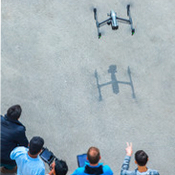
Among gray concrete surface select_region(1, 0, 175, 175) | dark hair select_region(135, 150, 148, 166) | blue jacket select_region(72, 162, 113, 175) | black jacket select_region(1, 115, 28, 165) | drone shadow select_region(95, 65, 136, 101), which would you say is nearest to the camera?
blue jacket select_region(72, 162, 113, 175)

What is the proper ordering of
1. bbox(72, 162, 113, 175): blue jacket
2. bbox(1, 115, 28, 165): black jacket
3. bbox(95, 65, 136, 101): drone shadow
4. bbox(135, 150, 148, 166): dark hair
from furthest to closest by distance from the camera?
1. bbox(95, 65, 136, 101): drone shadow
2. bbox(1, 115, 28, 165): black jacket
3. bbox(135, 150, 148, 166): dark hair
4. bbox(72, 162, 113, 175): blue jacket

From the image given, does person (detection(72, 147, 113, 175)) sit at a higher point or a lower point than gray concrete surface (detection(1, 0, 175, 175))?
lower

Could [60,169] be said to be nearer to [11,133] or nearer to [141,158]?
[11,133]

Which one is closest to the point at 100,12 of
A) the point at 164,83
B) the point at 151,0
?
the point at 151,0

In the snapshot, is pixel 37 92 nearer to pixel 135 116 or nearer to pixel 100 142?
pixel 100 142

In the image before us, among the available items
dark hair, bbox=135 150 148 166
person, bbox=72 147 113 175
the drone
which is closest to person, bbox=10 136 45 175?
person, bbox=72 147 113 175

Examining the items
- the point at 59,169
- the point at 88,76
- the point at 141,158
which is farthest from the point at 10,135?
the point at 88,76

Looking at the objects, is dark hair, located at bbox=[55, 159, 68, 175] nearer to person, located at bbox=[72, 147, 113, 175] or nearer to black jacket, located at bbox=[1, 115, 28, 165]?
person, located at bbox=[72, 147, 113, 175]

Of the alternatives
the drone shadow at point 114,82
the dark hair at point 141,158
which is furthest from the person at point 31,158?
the drone shadow at point 114,82
